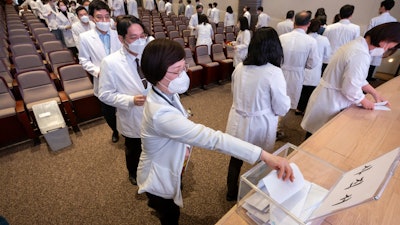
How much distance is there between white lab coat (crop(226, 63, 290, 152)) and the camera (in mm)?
1414

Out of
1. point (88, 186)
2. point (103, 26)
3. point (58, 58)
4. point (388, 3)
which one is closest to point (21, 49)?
point (58, 58)

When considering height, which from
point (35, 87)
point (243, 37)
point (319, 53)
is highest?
point (243, 37)

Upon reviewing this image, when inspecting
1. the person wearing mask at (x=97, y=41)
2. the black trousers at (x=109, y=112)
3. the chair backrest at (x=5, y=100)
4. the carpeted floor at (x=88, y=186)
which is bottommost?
the carpeted floor at (x=88, y=186)

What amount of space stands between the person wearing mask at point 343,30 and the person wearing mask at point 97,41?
11.7ft

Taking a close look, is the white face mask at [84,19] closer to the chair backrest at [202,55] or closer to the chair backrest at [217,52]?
the chair backrest at [202,55]

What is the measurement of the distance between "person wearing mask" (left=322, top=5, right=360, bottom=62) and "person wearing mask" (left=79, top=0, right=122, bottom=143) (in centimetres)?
357

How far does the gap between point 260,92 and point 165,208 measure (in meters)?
0.99

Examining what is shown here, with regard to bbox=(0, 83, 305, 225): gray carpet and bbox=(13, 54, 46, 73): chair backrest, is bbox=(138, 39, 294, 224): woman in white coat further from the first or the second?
bbox=(13, 54, 46, 73): chair backrest

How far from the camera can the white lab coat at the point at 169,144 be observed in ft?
2.98

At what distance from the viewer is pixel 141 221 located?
1812 millimetres

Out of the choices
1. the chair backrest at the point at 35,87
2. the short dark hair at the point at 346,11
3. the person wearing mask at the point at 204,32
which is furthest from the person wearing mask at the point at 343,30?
the chair backrest at the point at 35,87

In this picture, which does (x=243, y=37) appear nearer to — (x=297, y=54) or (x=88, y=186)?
(x=297, y=54)

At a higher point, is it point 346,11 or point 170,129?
point 346,11

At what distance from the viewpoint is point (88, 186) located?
2150 millimetres
